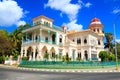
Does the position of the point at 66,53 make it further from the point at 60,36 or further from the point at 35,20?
the point at 35,20

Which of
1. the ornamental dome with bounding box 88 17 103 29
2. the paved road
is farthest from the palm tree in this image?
the paved road

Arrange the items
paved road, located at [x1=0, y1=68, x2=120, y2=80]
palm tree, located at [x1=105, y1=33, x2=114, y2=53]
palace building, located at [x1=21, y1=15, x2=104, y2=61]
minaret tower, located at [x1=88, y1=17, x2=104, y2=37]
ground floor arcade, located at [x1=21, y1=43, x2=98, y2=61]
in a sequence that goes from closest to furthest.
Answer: paved road, located at [x1=0, y1=68, x2=120, y2=80]
ground floor arcade, located at [x1=21, y1=43, x2=98, y2=61]
palace building, located at [x1=21, y1=15, x2=104, y2=61]
minaret tower, located at [x1=88, y1=17, x2=104, y2=37]
palm tree, located at [x1=105, y1=33, x2=114, y2=53]

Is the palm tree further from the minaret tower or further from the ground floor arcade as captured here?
the ground floor arcade

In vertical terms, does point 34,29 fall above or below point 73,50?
above

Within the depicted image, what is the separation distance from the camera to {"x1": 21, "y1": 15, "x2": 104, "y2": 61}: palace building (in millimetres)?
38716

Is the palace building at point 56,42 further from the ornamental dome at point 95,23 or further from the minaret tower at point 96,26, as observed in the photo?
the ornamental dome at point 95,23

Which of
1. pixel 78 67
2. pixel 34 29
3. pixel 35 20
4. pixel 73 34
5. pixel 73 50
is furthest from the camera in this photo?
pixel 73 34

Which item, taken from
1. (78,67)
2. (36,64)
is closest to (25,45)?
(36,64)

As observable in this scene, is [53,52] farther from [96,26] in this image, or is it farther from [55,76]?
[55,76]

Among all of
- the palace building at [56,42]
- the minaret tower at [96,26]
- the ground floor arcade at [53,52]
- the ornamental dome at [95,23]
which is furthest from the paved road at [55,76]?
Result: the ornamental dome at [95,23]

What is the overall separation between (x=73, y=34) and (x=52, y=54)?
10605 mm

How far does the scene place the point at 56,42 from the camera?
42312 millimetres

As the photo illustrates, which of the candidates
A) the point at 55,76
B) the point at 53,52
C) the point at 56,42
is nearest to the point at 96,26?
the point at 56,42

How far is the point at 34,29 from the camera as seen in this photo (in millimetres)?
39812
